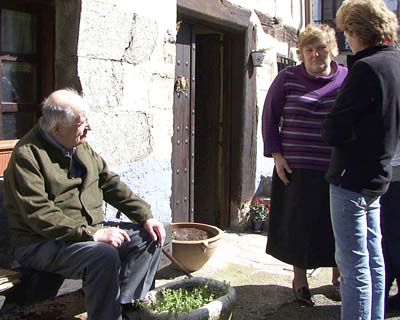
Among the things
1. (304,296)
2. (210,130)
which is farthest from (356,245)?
(210,130)

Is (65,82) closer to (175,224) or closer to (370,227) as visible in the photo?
(175,224)

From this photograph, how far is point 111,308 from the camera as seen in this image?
98.7 inches

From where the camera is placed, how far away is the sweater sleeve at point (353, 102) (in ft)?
8.11

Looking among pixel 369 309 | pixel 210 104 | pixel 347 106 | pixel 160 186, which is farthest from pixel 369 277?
pixel 210 104

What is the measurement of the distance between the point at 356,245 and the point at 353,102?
65 cm

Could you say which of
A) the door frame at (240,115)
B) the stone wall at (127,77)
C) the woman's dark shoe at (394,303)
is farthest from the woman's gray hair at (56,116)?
the door frame at (240,115)

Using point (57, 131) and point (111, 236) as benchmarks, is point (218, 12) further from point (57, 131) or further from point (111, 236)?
point (111, 236)

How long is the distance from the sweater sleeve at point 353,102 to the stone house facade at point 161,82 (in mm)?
1491

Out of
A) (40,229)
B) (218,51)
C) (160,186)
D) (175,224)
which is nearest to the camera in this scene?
(40,229)

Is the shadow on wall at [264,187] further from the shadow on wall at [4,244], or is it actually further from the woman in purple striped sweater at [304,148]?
the shadow on wall at [4,244]

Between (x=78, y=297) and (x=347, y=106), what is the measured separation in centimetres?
156

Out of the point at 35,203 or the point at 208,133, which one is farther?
the point at 208,133

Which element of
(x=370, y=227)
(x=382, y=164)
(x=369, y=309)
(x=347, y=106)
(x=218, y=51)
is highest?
(x=218, y=51)

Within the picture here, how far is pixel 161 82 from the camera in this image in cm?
404
